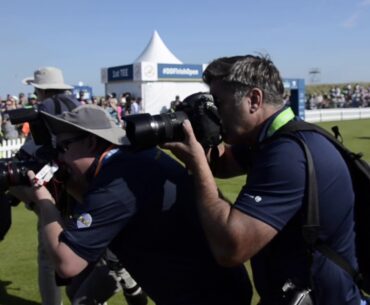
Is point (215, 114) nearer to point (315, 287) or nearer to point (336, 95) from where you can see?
point (315, 287)

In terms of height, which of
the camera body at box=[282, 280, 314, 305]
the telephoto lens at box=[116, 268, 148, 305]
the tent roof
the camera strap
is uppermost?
the tent roof

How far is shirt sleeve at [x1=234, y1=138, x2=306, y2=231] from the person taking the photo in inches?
75.1

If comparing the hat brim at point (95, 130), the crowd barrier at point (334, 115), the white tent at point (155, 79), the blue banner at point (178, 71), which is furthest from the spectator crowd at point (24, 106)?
the crowd barrier at point (334, 115)

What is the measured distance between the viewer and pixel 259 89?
6.79 ft

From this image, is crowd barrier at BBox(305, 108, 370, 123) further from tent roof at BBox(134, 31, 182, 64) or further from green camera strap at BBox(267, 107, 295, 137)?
green camera strap at BBox(267, 107, 295, 137)

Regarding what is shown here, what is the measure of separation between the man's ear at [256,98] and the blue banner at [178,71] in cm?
2622

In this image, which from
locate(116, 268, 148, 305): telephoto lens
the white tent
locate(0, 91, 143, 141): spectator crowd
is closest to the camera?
locate(116, 268, 148, 305): telephoto lens

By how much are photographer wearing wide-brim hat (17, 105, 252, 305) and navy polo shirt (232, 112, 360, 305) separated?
34 centimetres

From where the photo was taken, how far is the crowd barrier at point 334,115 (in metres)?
30.6

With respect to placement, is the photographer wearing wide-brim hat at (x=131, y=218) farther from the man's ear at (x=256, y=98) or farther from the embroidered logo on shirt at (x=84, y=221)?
the man's ear at (x=256, y=98)

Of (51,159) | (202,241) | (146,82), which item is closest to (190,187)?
(202,241)

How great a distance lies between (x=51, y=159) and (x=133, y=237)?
55 centimetres

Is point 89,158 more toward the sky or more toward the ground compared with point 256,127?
more toward the ground

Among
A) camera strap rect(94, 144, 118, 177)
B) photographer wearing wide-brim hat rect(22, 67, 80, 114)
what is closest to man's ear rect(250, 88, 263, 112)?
Result: camera strap rect(94, 144, 118, 177)
